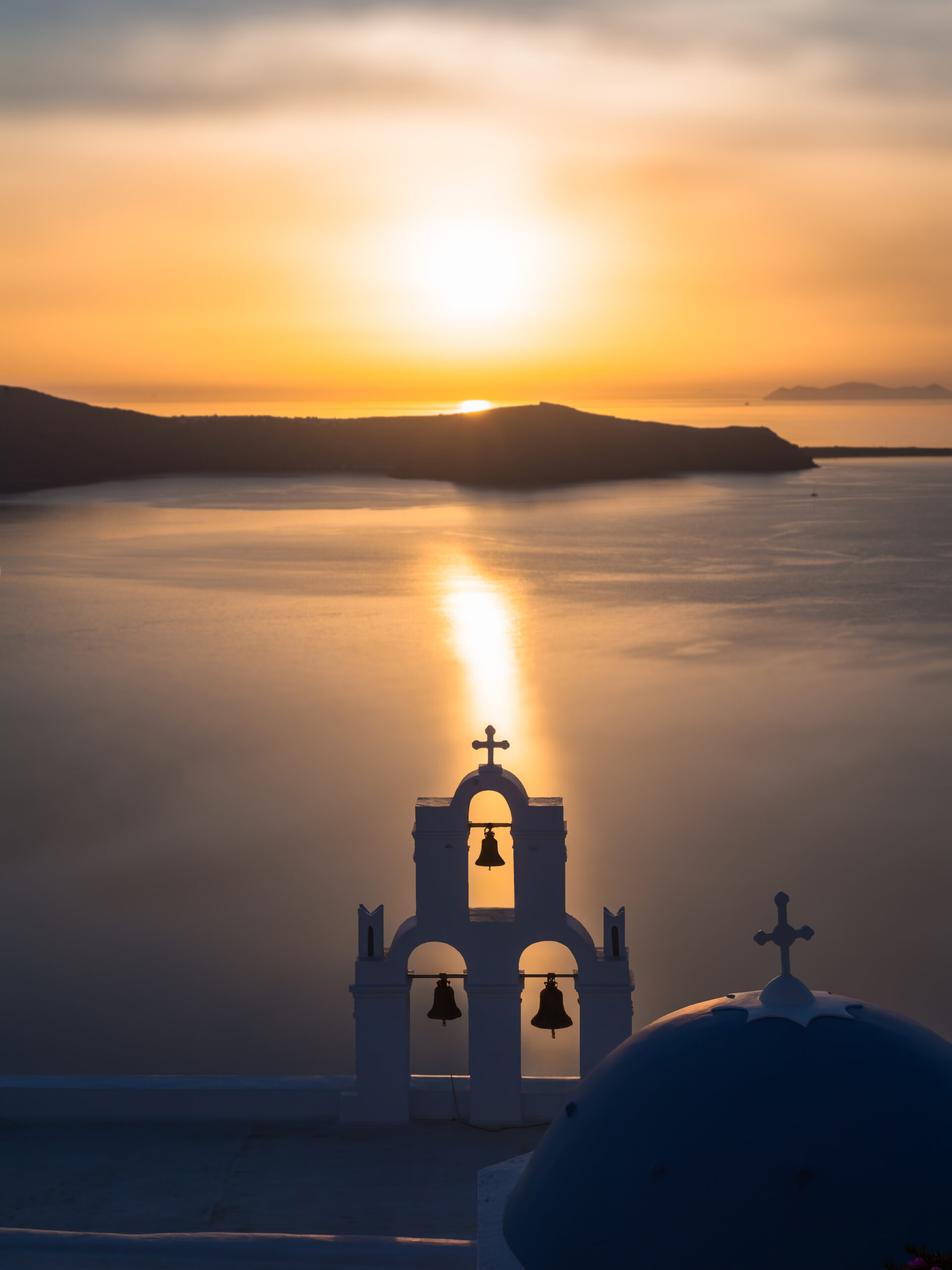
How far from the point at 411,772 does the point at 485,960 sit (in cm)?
3301

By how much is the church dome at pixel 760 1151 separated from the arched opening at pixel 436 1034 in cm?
1291

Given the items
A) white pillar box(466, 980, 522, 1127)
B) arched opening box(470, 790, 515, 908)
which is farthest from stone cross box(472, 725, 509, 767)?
arched opening box(470, 790, 515, 908)

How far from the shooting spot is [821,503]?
155 meters

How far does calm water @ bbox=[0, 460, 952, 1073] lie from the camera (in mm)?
24359

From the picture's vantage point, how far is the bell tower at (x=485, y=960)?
9.58 metres

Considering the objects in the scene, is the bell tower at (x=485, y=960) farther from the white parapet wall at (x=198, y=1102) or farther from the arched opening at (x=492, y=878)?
the arched opening at (x=492, y=878)

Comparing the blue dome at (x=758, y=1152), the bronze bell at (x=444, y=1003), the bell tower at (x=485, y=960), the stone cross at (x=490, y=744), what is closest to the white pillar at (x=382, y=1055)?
the bell tower at (x=485, y=960)

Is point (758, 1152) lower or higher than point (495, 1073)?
higher

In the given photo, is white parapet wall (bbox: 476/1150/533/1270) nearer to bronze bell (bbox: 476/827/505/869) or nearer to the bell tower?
the bell tower

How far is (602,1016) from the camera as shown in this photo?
9695mm

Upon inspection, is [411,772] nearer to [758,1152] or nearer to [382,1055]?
[382,1055]

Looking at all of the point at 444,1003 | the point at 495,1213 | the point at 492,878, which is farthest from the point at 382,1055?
the point at 492,878

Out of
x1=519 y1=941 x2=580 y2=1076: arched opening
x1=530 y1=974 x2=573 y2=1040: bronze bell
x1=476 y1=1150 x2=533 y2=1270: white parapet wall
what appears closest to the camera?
x1=476 y1=1150 x2=533 y2=1270: white parapet wall

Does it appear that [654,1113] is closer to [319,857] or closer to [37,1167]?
[37,1167]
